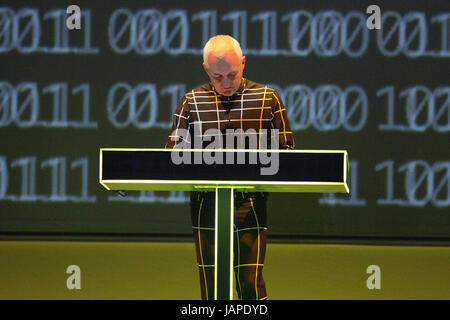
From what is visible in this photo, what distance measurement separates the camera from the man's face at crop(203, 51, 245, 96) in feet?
7.00

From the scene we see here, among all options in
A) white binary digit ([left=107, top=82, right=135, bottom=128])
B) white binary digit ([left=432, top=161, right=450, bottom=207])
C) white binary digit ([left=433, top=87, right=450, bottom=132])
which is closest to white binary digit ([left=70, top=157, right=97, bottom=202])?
white binary digit ([left=107, top=82, right=135, bottom=128])

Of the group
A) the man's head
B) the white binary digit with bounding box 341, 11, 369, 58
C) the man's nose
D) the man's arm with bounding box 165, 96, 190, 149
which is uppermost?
the white binary digit with bounding box 341, 11, 369, 58

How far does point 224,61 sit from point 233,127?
0.24m

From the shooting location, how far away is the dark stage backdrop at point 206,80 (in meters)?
5.77

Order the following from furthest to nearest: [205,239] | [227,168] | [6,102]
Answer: [6,102], [205,239], [227,168]

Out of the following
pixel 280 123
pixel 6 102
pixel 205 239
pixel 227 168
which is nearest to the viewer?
pixel 227 168

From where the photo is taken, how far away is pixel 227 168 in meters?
1.71

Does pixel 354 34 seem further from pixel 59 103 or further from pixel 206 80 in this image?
pixel 59 103

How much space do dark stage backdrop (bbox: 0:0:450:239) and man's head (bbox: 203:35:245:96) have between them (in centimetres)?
362

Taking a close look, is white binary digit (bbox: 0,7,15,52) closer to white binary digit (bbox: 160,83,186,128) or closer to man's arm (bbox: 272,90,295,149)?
white binary digit (bbox: 160,83,186,128)

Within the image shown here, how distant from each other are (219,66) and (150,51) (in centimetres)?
384

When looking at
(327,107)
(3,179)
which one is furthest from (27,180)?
(327,107)
